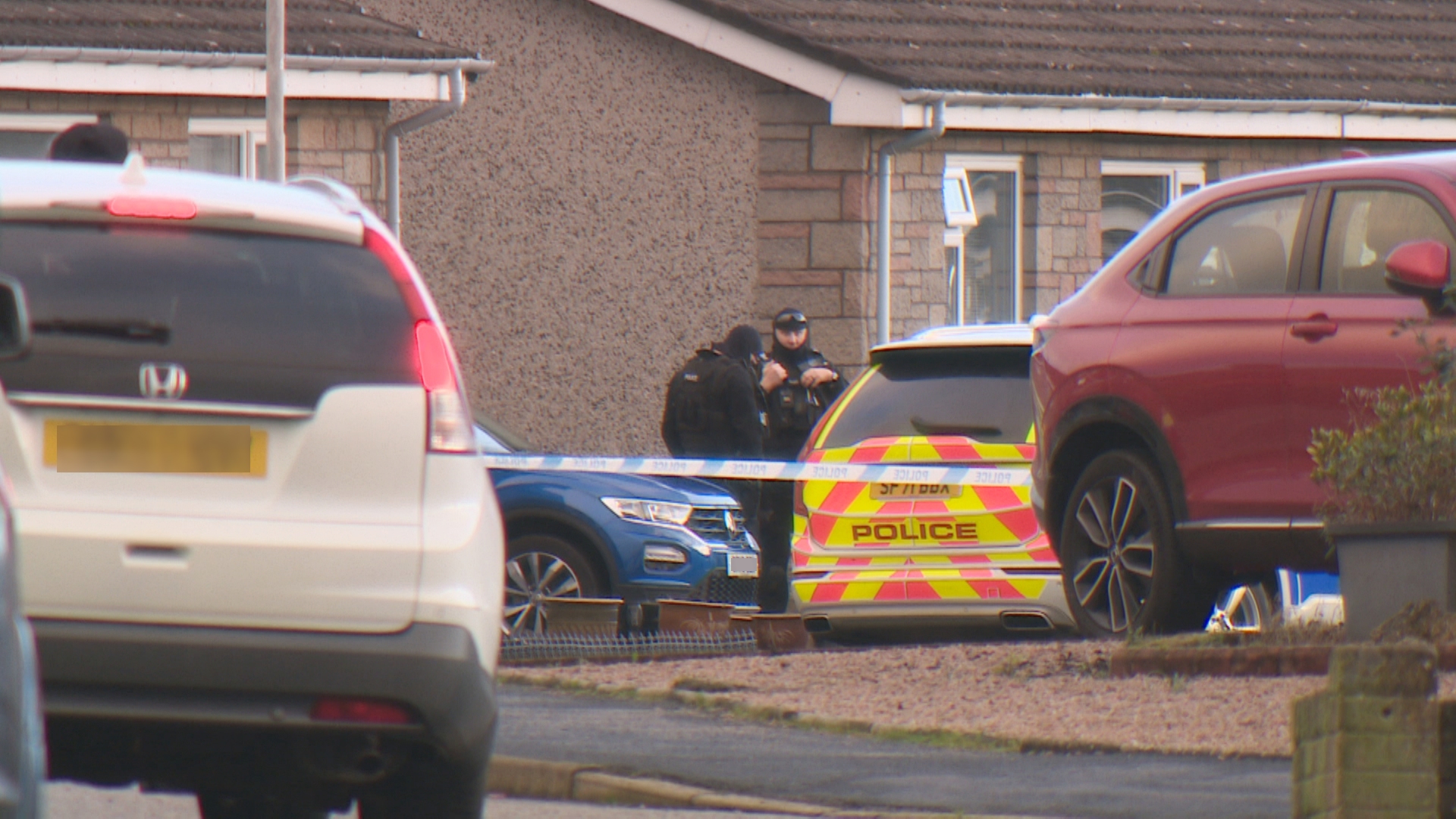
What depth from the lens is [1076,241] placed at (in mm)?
22703

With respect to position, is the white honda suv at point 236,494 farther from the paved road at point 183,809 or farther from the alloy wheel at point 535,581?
the alloy wheel at point 535,581

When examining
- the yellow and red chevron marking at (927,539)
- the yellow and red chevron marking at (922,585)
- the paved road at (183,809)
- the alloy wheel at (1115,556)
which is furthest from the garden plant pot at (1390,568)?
the yellow and red chevron marking at (922,585)

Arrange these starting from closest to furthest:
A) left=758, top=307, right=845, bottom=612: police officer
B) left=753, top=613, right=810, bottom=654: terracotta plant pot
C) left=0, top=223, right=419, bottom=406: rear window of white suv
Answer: left=0, top=223, right=419, bottom=406: rear window of white suv < left=753, top=613, right=810, bottom=654: terracotta plant pot < left=758, top=307, right=845, bottom=612: police officer

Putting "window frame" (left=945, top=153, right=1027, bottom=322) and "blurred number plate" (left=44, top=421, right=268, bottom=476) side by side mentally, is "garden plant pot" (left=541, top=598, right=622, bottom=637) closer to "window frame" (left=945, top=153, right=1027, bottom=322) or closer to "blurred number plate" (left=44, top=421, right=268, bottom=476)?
"blurred number plate" (left=44, top=421, right=268, bottom=476)

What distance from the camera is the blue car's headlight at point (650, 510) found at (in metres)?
15.0

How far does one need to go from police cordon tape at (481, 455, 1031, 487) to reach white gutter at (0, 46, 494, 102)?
4505 mm

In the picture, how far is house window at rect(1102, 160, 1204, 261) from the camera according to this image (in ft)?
75.2

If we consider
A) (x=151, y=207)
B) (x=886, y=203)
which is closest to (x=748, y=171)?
(x=886, y=203)

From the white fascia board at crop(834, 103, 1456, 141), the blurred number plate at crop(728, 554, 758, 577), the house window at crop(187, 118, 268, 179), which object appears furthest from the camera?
the white fascia board at crop(834, 103, 1456, 141)

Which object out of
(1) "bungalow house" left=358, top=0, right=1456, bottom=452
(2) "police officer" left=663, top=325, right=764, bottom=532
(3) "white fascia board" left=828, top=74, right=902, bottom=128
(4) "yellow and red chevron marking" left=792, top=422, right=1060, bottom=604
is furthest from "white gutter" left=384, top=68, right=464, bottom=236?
(4) "yellow and red chevron marking" left=792, top=422, right=1060, bottom=604

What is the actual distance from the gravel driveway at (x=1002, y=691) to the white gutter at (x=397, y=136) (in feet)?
27.4

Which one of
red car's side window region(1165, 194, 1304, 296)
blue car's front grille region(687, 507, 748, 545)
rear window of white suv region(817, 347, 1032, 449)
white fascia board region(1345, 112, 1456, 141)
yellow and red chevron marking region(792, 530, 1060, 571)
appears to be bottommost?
blue car's front grille region(687, 507, 748, 545)

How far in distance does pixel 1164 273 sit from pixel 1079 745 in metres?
2.38

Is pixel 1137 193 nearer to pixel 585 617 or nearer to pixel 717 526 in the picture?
pixel 717 526
